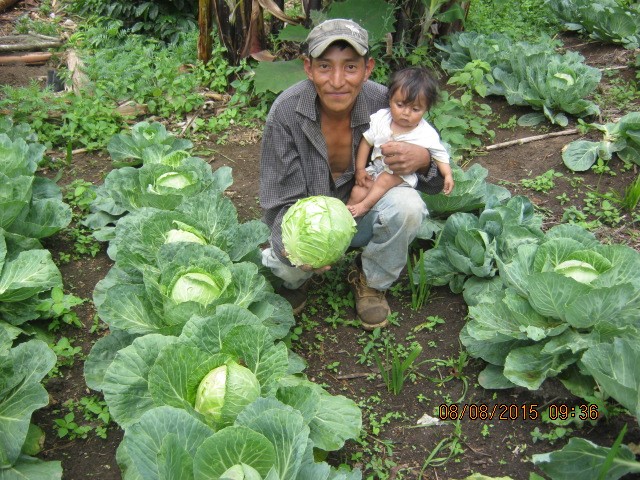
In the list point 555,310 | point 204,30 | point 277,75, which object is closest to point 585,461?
point 555,310

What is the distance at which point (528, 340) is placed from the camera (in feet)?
10.1

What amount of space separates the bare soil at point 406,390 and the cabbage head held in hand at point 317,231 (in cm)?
59

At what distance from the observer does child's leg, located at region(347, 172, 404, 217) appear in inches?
132

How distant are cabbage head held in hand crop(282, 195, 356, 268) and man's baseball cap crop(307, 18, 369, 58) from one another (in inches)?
29.0

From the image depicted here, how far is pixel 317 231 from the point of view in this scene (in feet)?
9.93

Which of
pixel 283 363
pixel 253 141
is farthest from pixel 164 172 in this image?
pixel 283 363

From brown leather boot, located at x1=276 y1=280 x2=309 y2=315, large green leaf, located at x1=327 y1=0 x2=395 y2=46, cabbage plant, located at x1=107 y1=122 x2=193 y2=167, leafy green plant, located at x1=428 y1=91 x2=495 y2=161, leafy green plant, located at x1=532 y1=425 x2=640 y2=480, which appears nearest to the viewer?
leafy green plant, located at x1=532 y1=425 x2=640 y2=480

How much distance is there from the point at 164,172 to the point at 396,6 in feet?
9.90

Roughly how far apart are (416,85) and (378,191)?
59cm

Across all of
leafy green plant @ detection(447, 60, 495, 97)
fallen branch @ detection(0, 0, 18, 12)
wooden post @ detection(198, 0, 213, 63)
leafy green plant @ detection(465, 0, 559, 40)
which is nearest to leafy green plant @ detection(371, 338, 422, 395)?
leafy green plant @ detection(447, 60, 495, 97)

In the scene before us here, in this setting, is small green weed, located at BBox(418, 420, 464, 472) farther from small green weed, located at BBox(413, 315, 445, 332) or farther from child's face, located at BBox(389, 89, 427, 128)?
child's face, located at BBox(389, 89, 427, 128)

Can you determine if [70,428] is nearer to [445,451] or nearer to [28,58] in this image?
[445,451]

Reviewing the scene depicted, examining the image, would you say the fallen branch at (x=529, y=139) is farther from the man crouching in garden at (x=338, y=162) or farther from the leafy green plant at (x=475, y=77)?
the man crouching in garden at (x=338, y=162)

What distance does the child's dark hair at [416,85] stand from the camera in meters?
3.06
